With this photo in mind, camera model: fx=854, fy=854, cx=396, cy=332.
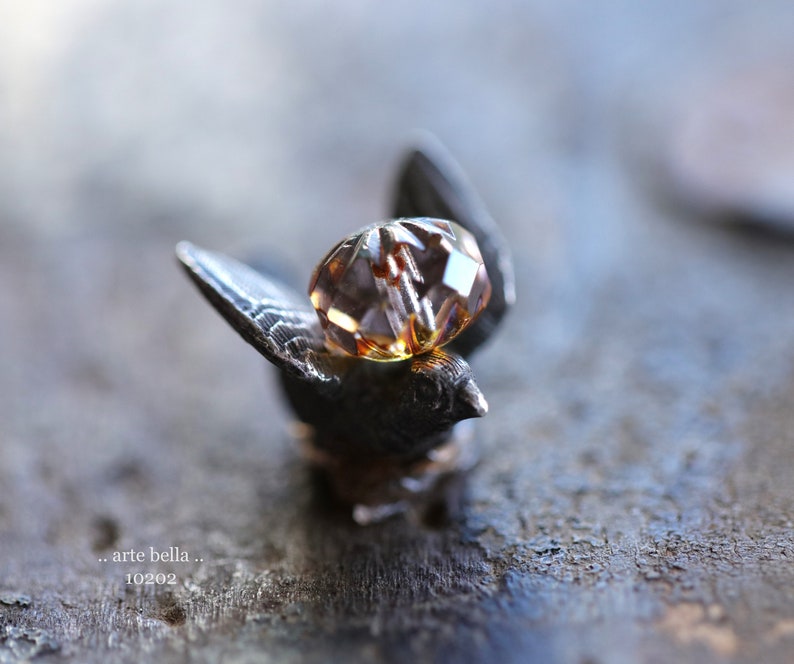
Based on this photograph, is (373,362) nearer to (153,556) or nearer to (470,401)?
(470,401)

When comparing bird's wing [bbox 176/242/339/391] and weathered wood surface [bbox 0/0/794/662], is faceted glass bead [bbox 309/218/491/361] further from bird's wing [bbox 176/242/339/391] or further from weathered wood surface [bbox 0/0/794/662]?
weathered wood surface [bbox 0/0/794/662]

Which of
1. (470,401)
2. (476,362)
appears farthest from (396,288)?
(476,362)

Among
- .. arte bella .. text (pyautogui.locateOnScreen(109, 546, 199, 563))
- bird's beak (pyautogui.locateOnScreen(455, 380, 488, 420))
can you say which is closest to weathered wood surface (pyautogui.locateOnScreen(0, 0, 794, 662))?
.. arte bella .. text (pyautogui.locateOnScreen(109, 546, 199, 563))

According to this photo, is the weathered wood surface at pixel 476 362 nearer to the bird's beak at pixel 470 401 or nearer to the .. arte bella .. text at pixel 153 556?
the .. arte bella .. text at pixel 153 556

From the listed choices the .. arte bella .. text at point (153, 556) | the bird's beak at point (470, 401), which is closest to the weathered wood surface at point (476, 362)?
the .. arte bella .. text at point (153, 556)

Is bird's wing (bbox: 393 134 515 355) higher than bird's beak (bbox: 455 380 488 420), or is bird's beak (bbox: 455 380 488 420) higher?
bird's wing (bbox: 393 134 515 355)

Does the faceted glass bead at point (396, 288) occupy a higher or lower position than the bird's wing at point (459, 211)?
lower
